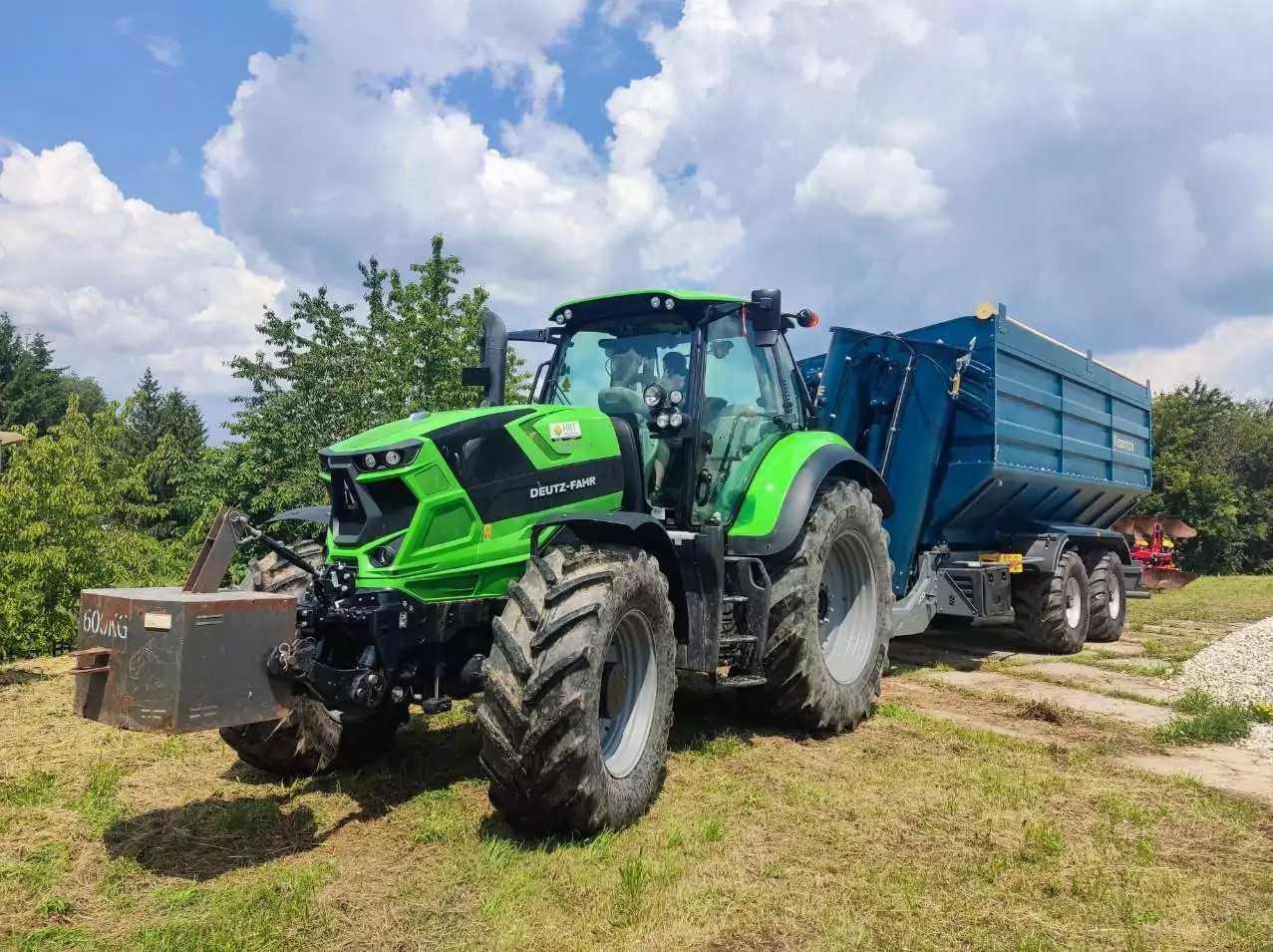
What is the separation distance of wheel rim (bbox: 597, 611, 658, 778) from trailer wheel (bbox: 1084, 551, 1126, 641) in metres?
8.34

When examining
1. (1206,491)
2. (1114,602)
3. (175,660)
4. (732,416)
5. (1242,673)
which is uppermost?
(1206,491)

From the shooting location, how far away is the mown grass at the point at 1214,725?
6.41 metres

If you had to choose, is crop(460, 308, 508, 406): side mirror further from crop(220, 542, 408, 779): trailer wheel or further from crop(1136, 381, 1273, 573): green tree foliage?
crop(1136, 381, 1273, 573): green tree foliage

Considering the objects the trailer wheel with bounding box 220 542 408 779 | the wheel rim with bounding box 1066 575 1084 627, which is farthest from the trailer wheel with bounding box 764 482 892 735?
the wheel rim with bounding box 1066 575 1084 627

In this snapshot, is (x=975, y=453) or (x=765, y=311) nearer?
(x=765, y=311)

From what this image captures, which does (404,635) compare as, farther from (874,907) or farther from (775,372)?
(775,372)

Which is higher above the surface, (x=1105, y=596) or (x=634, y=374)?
(x=634, y=374)

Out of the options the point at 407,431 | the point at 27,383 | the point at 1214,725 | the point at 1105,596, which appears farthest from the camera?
the point at 27,383

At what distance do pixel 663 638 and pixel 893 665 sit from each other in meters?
5.29

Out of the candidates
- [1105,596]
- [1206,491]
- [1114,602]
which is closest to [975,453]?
[1105,596]

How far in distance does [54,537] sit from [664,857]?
8234mm

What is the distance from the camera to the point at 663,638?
15.7 ft

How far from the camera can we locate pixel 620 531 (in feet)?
15.8

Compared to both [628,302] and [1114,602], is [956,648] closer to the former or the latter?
[1114,602]
